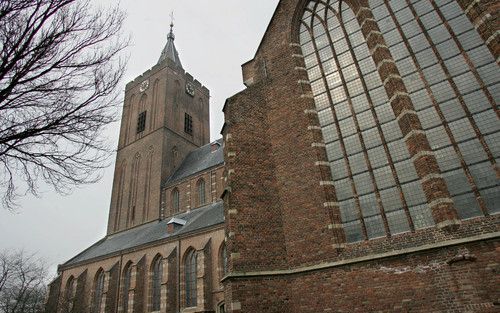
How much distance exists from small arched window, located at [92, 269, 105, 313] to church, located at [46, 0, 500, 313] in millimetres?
17554

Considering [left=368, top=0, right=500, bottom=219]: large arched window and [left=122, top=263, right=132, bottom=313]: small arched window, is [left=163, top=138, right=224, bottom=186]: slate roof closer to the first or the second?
[left=122, top=263, right=132, bottom=313]: small arched window

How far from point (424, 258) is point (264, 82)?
7375mm

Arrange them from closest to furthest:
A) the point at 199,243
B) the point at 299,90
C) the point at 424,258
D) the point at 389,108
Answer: the point at 424,258
the point at 389,108
the point at 299,90
the point at 199,243

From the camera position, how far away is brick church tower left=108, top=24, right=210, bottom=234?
2858 centimetres

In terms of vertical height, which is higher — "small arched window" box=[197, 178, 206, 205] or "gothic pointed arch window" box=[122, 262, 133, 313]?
"small arched window" box=[197, 178, 206, 205]

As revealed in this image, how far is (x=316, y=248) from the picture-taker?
8.79 metres

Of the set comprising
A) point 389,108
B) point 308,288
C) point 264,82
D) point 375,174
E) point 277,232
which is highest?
point 264,82

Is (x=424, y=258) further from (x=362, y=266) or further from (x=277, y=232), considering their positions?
(x=277, y=232)

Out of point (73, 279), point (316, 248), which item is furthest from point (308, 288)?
point (73, 279)


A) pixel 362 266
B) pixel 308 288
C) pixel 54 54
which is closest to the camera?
pixel 54 54

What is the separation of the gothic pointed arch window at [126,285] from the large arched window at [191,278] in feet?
14.7

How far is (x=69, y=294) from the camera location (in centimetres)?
2505

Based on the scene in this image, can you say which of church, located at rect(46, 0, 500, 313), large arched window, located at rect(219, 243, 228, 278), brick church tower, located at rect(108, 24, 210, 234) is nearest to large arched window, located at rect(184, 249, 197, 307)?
large arched window, located at rect(219, 243, 228, 278)

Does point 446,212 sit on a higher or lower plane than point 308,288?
higher
